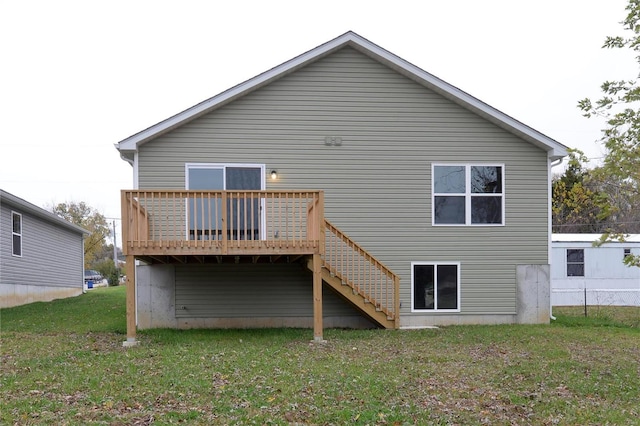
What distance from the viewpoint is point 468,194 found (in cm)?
1256

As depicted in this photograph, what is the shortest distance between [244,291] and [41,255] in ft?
37.2

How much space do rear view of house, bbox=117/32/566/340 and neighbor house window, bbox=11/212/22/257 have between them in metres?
7.68

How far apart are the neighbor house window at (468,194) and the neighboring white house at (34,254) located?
12.5m

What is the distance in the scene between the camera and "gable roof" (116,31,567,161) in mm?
11633

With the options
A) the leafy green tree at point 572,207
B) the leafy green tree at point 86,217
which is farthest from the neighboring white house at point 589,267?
the leafy green tree at point 86,217

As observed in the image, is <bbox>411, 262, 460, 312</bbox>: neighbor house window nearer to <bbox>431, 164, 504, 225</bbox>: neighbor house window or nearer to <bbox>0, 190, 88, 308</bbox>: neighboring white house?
<bbox>431, 164, 504, 225</bbox>: neighbor house window

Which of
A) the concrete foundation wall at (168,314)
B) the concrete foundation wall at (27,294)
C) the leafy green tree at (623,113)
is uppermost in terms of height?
the leafy green tree at (623,113)

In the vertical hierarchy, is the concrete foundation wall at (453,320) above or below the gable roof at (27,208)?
below

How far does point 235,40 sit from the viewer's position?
71.2 ft

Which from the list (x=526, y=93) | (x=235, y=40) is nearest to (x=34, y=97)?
(x=235, y=40)

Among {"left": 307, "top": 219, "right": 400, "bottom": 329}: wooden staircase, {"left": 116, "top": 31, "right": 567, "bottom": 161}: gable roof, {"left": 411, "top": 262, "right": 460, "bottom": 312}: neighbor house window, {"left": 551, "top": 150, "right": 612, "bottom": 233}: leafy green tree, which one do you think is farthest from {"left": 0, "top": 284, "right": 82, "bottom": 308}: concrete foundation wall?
{"left": 551, "top": 150, "right": 612, "bottom": 233}: leafy green tree

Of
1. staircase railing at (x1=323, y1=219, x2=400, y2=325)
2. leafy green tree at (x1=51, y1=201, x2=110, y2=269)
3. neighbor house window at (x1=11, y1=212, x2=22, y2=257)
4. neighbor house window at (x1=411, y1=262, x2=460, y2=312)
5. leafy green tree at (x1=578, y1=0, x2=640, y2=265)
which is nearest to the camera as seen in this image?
leafy green tree at (x1=578, y1=0, x2=640, y2=265)

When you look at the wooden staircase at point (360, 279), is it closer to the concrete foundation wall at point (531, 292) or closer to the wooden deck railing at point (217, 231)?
the wooden deck railing at point (217, 231)

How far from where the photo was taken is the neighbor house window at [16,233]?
16962mm
